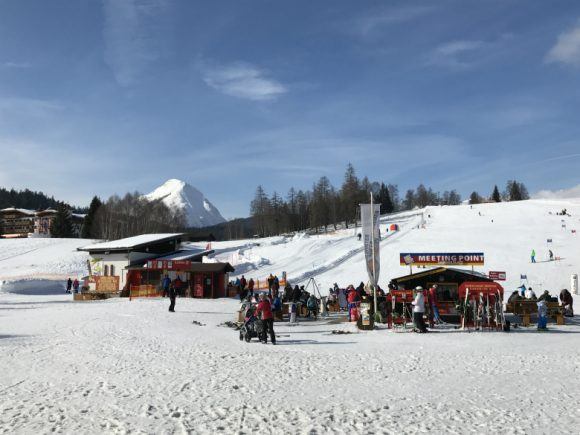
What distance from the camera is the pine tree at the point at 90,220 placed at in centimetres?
9934

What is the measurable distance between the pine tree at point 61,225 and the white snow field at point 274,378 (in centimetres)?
8381

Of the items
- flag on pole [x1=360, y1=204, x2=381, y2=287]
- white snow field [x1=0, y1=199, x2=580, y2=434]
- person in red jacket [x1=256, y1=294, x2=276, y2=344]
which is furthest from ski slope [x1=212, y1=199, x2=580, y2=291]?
person in red jacket [x1=256, y1=294, x2=276, y2=344]

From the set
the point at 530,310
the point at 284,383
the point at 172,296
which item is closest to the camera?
the point at 284,383

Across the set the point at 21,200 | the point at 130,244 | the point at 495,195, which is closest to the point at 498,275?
the point at 130,244

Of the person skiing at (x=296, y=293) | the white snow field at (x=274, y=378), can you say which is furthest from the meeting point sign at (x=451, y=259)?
the white snow field at (x=274, y=378)

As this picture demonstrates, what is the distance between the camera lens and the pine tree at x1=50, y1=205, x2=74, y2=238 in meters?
97.2

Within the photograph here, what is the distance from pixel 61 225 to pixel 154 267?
241ft

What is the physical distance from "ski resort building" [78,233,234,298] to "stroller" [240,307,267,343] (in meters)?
18.2

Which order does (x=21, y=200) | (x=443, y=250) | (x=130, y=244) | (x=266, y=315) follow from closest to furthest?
(x=266, y=315) < (x=130, y=244) < (x=443, y=250) < (x=21, y=200)

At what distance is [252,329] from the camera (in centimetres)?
1395

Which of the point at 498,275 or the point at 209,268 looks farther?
the point at 209,268

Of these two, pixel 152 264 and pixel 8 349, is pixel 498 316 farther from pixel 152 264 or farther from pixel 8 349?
pixel 152 264

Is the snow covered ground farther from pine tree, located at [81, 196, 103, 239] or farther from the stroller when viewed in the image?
pine tree, located at [81, 196, 103, 239]

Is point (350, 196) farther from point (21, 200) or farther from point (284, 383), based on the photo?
point (21, 200)
